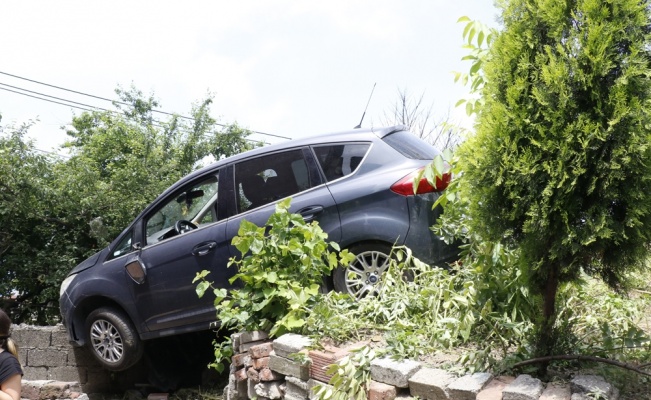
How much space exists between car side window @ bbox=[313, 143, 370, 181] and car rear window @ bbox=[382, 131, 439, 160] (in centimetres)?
24

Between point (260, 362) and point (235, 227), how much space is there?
5.13ft

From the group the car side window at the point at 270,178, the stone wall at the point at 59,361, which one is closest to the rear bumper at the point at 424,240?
the car side window at the point at 270,178

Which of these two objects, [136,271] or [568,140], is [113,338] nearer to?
[136,271]

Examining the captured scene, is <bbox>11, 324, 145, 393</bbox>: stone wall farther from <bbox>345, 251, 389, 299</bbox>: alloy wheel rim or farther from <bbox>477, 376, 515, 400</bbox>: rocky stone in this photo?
<bbox>477, 376, 515, 400</bbox>: rocky stone

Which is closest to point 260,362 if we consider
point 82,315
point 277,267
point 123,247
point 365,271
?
point 277,267

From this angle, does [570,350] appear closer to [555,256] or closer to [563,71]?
[555,256]

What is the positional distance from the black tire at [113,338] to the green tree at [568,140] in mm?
4753

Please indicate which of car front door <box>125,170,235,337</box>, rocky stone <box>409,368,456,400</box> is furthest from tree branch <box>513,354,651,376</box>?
car front door <box>125,170,235,337</box>

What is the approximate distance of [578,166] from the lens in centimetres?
329

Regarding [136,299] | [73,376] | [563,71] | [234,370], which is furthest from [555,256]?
[73,376]

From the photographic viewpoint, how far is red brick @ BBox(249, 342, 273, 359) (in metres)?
5.09

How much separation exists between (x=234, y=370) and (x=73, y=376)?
516cm

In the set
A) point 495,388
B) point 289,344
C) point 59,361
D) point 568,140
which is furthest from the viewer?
point 59,361

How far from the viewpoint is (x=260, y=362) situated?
509 cm
